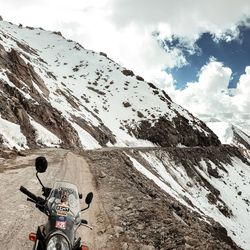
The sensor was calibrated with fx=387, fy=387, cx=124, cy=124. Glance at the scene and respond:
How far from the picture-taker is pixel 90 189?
1956 centimetres

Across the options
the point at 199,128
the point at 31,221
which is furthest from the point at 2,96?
the point at 199,128

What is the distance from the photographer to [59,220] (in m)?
6.12

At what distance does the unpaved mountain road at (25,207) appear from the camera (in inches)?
419

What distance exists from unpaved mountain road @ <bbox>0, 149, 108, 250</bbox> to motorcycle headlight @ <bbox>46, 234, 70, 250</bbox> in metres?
4.26

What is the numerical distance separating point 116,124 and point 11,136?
64.2 m

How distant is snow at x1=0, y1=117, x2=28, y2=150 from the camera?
3228cm

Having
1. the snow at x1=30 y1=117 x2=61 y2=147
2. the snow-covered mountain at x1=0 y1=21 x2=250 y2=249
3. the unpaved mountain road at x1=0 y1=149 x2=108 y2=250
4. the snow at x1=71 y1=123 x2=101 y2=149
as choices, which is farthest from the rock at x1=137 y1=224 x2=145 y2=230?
the snow at x1=71 y1=123 x2=101 y2=149

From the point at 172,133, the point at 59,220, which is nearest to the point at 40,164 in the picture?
the point at 59,220

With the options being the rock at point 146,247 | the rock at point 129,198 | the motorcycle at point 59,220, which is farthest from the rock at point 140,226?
the motorcycle at point 59,220

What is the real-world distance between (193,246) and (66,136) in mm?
43978

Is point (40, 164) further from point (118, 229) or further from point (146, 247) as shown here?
point (118, 229)

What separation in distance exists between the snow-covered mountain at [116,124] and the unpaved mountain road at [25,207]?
357 inches

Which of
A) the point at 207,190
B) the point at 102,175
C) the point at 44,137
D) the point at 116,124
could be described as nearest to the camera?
the point at 102,175

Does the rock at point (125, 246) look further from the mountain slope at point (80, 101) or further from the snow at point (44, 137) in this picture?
the snow at point (44, 137)
